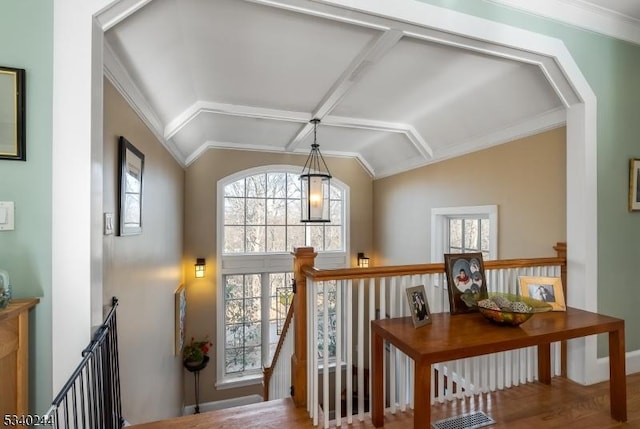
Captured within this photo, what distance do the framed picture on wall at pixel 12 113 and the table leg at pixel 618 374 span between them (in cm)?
318

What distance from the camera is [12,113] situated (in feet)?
4.18

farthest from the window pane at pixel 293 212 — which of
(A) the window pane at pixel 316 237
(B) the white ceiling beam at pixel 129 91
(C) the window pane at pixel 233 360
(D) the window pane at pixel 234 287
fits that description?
(B) the white ceiling beam at pixel 129 91

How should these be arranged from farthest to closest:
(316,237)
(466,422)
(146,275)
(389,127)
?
(316,237), (389,127), (146,275), (466,422)

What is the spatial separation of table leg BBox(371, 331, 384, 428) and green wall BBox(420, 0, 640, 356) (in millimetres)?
1798

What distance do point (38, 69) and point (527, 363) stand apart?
134 inches

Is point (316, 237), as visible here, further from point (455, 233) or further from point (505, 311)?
point (505, 311)

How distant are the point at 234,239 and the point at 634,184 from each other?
4.57 m

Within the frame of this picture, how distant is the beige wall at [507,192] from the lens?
8.41 feet

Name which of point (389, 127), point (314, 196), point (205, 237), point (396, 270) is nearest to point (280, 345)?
point (314, 196)

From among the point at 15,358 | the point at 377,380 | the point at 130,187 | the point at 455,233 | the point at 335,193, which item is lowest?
the point at 377,380

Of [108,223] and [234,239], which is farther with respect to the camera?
[234,239]

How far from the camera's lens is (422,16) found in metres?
1.78

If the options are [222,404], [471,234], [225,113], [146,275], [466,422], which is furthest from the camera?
[222,404]

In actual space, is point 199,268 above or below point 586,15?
below
